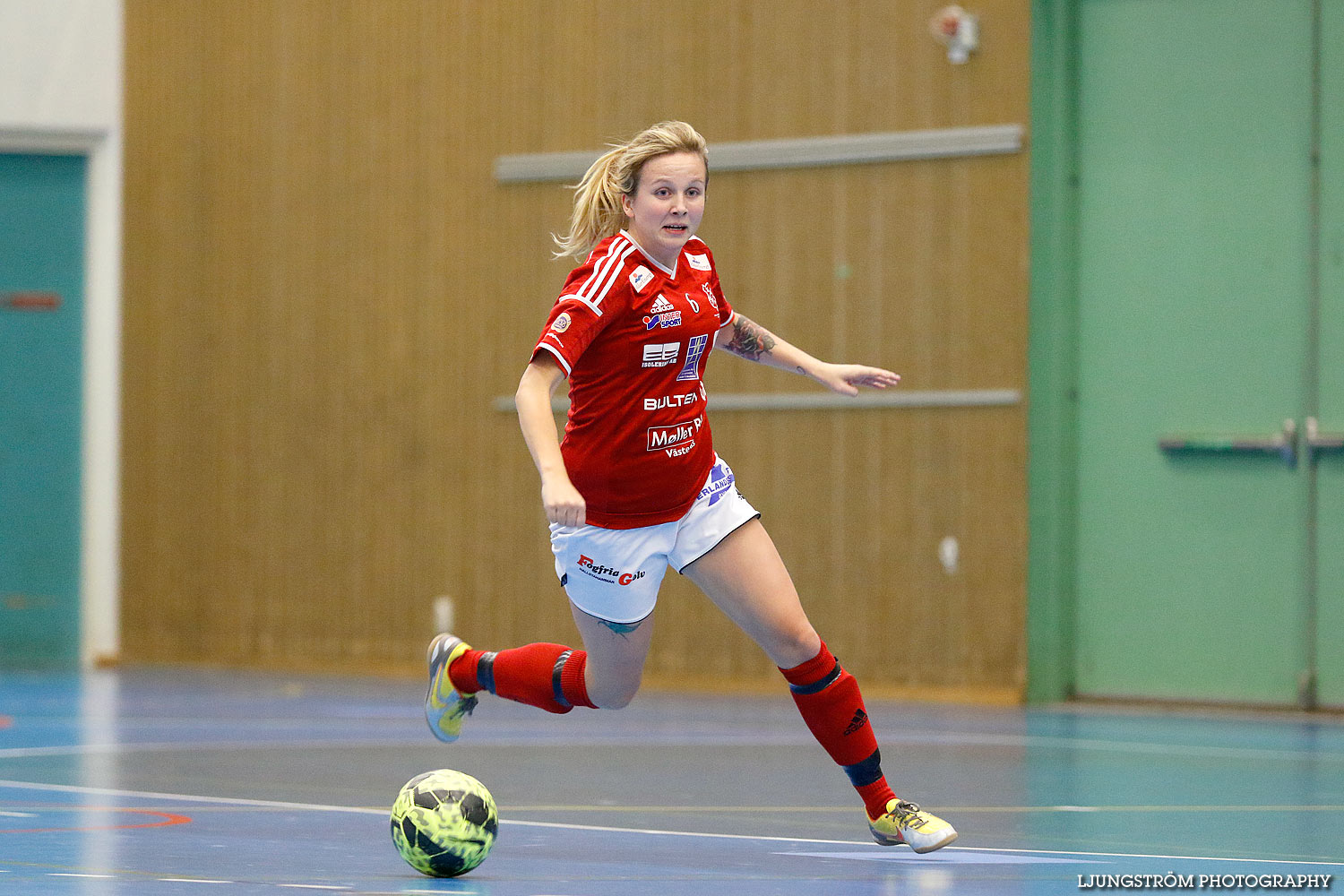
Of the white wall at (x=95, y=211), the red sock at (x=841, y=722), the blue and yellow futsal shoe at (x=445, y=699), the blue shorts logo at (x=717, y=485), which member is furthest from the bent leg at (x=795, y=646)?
the white wall at (x=95, y=211)

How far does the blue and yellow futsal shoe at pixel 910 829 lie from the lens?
4.94 meters

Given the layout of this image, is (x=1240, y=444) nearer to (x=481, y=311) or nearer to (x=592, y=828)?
(x=481, y=311)

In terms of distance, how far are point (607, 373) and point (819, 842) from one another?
150cm

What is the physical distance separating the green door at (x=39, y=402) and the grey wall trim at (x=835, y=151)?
3944mm

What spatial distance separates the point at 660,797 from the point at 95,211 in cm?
935

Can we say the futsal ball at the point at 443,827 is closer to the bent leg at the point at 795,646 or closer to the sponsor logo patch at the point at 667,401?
the bent leg at the point at 795,646

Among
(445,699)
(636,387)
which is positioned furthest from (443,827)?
(636,387)

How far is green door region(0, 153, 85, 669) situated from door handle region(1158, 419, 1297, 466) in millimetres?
8261

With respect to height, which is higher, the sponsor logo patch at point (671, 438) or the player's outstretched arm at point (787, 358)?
the player's outstretched arm at point (787, 358)

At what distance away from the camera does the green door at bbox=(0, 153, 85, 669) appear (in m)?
14.0

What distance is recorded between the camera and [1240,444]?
34.4ft

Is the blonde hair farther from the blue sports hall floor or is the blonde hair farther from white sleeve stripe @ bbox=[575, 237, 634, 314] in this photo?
the blue sports hall floor

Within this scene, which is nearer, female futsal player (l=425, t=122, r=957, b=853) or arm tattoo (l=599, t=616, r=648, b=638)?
female futsal player (l=425, t=122, r=957, b=853)

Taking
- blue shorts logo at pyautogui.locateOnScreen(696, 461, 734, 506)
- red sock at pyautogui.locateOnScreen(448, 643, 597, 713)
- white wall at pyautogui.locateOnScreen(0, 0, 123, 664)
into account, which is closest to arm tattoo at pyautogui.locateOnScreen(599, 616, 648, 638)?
red sock at pyautogui.locateOnScreen(448, 643, 597, 713)
